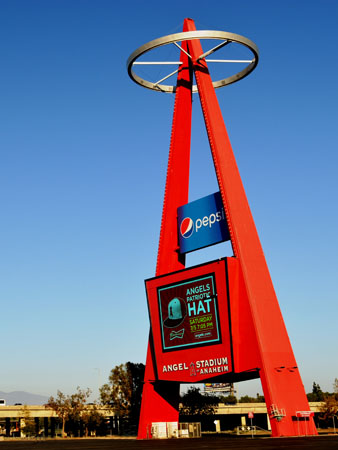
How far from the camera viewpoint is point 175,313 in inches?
2160

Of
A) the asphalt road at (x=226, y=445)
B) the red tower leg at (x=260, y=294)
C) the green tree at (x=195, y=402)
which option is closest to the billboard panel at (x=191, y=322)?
the red tower leg at (x=260, y=294)

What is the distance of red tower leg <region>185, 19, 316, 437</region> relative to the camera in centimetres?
4600

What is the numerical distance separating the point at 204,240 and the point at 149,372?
45.8 feet

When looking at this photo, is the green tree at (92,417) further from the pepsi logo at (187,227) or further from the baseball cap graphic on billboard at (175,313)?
the pepsi logo at (187,227)

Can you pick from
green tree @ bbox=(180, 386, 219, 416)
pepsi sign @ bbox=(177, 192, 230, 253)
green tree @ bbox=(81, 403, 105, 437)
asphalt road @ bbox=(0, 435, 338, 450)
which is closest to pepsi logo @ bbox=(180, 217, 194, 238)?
pepsi sign @ bbox=(177, 192, 230, 253)

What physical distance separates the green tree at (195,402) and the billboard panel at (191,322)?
32568 millimetres

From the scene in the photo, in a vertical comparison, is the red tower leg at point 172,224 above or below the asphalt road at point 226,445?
above

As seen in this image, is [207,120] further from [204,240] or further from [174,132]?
[204,240]

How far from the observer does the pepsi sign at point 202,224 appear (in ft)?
180

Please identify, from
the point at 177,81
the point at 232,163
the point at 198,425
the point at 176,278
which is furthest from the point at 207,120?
the point at 198,425

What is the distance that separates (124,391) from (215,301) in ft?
141

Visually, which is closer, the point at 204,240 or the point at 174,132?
the point at 204,240

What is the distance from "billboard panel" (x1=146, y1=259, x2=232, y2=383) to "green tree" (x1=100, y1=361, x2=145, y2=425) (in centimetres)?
3388

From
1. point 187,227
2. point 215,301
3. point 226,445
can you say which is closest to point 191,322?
point 215,301
